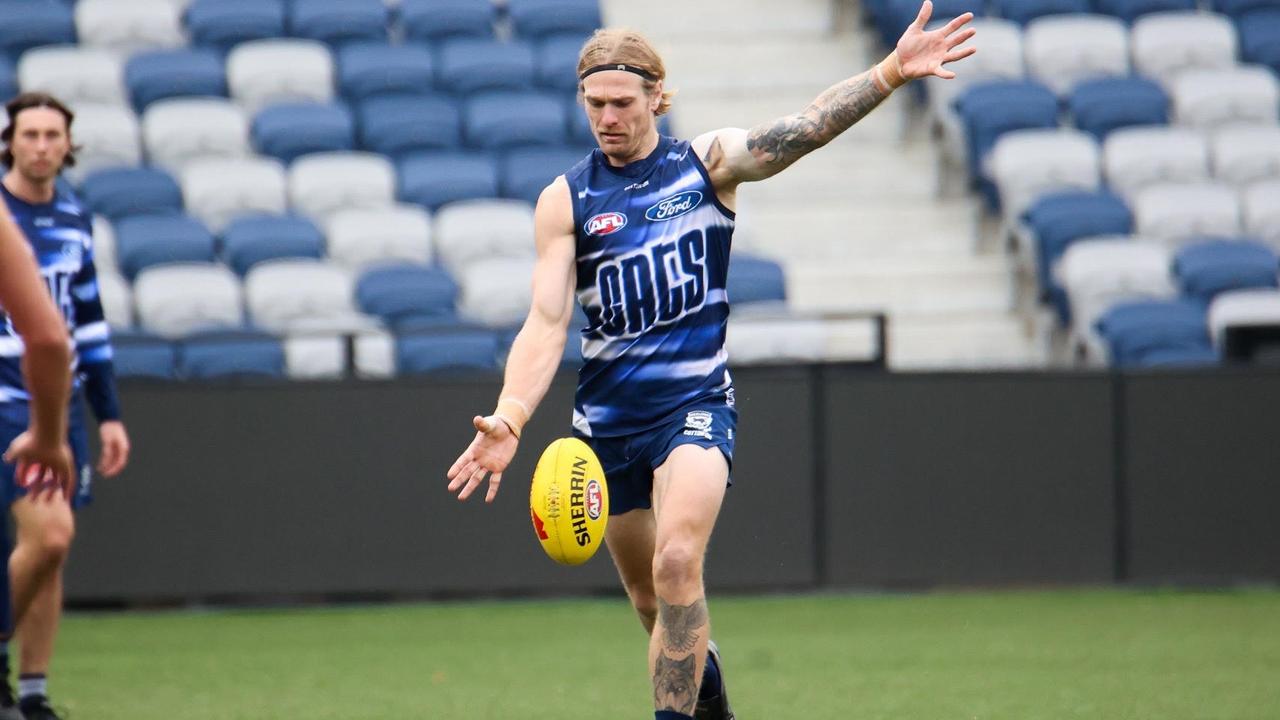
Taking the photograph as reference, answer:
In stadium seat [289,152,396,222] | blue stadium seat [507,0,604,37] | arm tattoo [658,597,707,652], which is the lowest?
arm tattoo [658,597,707,652]

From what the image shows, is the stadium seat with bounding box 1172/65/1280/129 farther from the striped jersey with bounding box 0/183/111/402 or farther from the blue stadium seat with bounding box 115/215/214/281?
the striped jersey with bounding box 0/183/111/402

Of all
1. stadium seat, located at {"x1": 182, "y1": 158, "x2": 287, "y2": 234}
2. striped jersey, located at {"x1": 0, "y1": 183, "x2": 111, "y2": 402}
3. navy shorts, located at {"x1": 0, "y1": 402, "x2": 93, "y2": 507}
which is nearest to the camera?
navy shorts, located at {"x1": 0, "y1": 402, "x2": 93, "y2": 507}

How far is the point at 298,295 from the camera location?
43.7 feet

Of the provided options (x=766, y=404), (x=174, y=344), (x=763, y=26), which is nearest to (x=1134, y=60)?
(x=763, y=26)

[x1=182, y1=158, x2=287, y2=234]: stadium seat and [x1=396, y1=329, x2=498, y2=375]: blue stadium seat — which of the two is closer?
[x1=396, y1=329, x2=498, y2=375]: blue stadium seat

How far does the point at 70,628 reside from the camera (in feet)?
35.3

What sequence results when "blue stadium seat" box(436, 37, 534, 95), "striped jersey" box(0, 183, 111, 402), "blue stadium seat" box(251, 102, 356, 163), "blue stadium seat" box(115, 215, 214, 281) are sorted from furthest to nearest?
"blue stadium seat" box(436, 37, 534, 95) < "blue stadium seat" box(251, 102, 356, 163) < "blue stadium seat" box(115, 215, 214, 281) < "striped jersey" box(0, 183, 111, 402)

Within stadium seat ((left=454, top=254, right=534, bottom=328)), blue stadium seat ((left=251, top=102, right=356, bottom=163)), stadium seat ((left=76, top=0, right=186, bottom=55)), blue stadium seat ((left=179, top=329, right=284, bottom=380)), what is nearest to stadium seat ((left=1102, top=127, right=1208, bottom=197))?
stadium seat ((left=454, top=254, right=534, bottom=328))

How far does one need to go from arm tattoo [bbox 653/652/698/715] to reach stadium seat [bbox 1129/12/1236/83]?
1262 cm

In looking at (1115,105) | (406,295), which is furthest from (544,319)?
(1115,105)

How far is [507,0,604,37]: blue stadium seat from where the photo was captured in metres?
16.8

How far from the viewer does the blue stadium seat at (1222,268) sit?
13.9 metres

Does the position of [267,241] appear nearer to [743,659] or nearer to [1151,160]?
[743,659]

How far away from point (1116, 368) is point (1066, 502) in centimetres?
96
